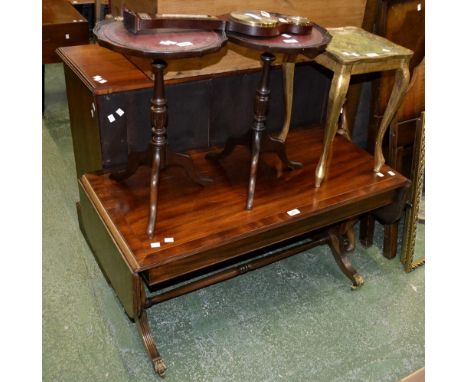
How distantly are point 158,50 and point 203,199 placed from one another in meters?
0.65

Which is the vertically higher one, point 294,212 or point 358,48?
point 358,48

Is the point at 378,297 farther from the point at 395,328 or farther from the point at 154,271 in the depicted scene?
the point at 154,271

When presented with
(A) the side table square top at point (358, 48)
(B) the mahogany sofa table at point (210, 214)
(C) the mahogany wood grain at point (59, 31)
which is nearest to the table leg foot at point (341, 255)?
(B) the mahogany sofa table at point (210, 214)

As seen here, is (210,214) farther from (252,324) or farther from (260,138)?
(252,324)

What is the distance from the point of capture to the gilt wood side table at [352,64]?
75.9 inches

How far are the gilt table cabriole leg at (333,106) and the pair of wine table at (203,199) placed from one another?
0.06 metres

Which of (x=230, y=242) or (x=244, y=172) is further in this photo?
(x=244, y=172)

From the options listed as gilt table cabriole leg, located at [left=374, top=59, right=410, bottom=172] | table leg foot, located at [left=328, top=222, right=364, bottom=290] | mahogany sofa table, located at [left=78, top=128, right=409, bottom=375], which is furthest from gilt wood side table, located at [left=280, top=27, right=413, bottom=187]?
table leg foot, located at [left=328, top=222, right=364, bottom=290]

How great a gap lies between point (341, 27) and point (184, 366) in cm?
152

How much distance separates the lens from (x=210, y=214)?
73.9 inches

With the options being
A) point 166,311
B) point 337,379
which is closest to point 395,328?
point 337,379

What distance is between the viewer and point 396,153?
2484 mm

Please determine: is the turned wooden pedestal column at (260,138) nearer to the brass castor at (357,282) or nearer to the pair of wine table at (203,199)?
the pair of wine table at (203,199)

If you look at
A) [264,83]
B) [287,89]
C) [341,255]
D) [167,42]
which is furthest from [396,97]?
[167,42]
